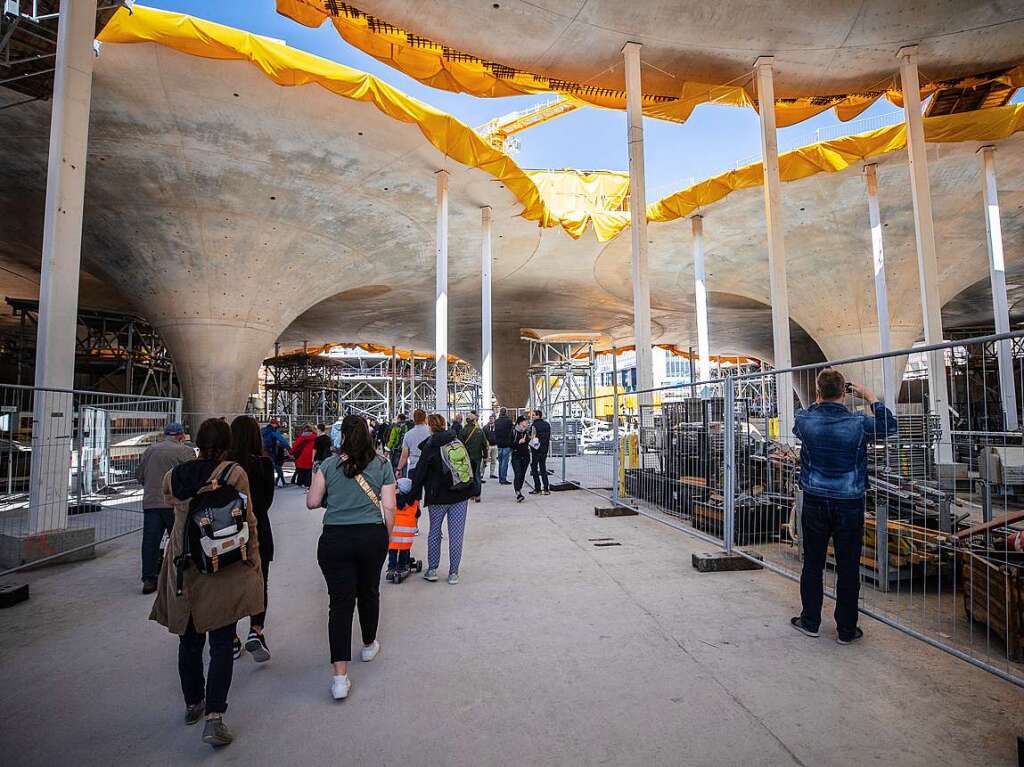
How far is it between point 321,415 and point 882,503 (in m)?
31.1

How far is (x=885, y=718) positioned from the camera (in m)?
2.48

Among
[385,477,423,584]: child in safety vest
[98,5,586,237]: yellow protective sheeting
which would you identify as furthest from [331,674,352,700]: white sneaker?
[98,5,586,237]: yellow protective sheeting

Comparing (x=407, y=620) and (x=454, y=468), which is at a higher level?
(x=454, y=468)

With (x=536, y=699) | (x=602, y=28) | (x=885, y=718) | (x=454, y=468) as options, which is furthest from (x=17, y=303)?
(x=885, y=718)

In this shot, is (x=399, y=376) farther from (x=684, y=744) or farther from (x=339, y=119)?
(x=684, y=744)

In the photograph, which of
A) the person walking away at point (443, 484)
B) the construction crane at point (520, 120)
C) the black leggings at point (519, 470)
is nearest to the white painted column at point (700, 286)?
the black leggings at point (519, 470)

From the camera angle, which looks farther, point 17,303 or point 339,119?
point 17,303

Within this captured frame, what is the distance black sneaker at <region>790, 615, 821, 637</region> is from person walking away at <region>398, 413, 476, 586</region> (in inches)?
102

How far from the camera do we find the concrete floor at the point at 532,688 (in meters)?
2.30

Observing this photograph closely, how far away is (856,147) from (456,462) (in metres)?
12.8

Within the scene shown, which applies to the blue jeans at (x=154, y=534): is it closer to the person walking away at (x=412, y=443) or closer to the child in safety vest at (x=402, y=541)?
the child in safety vest at (x=402, y=541)

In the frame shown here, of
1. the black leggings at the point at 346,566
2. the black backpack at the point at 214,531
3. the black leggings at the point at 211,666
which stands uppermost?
the black backpack at the point at 214,531

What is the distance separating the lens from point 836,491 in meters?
3.35

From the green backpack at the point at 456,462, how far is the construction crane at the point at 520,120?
2905 cm
